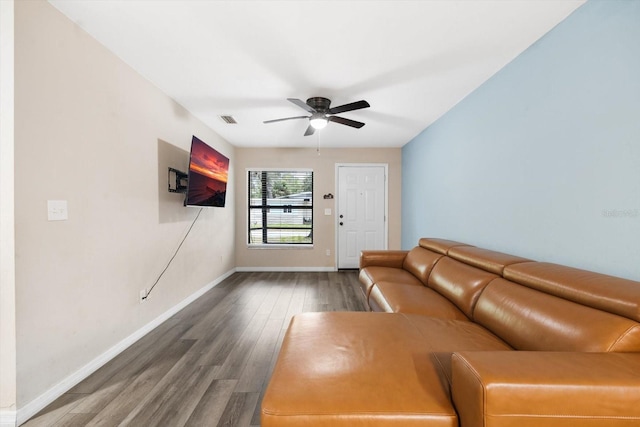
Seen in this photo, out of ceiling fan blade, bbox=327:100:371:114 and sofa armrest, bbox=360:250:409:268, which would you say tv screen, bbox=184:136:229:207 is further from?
sofa armrest, bbox=360:250:409:268

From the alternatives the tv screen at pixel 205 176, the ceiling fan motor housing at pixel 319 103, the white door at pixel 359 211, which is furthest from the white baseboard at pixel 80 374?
the white door at pixel 359 211

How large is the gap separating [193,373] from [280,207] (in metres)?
3.46

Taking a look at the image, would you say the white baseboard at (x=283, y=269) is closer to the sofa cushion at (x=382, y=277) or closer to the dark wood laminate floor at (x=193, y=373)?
the dark wood laminate floor at (x=193, y=373)

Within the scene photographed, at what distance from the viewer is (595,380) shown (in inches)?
29.6

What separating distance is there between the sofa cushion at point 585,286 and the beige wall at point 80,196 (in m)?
2.85

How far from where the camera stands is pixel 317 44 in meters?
1.86

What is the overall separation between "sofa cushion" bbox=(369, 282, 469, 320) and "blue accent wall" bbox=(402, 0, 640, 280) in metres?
0.73

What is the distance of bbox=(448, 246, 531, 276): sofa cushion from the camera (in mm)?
1731

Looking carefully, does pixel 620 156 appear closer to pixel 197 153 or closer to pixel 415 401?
pixel 415 401

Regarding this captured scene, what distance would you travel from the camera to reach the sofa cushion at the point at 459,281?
1752mm

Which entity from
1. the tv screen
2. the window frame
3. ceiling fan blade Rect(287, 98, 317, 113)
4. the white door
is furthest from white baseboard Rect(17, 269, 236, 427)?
the white door

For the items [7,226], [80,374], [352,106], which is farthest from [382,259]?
[7,226]

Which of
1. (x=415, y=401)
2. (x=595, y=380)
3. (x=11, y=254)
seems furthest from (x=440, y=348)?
(x=11, y=254)

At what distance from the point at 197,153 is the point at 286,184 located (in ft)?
7.92
